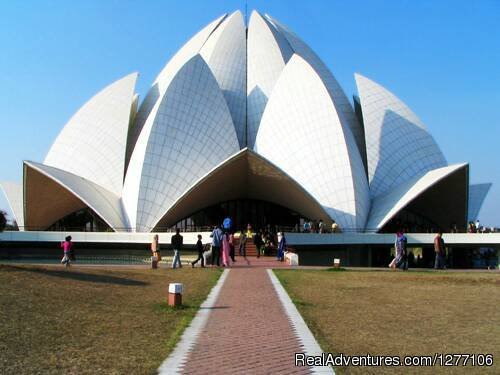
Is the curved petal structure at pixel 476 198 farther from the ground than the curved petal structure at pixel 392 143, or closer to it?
closer to it

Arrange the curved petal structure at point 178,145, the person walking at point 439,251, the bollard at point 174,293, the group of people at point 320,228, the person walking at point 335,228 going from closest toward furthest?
the bollard at point 174,293
the person walking at point 439,251
the group of people at point 320,228
the person walking at point 335,228
the curved petal structure at point 178,145

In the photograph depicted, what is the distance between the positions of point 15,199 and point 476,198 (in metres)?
28.8

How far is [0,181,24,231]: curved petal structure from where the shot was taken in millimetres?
32531

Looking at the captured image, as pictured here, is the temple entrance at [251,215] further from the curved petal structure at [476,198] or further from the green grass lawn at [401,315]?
the green grass lawn at [401,315]

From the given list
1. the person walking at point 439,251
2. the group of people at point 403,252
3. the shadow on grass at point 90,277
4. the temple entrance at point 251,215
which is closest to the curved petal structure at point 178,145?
the temple entrance at point 251,215

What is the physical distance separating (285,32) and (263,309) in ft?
119

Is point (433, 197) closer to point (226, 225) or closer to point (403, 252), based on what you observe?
point (226, 225)

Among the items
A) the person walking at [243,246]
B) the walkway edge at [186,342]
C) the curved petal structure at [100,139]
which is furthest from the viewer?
the curved petal structure at [100,139]

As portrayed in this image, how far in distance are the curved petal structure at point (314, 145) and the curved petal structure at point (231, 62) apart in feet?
13.7

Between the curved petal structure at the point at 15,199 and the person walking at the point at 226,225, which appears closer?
the person walking at the point at 226,225

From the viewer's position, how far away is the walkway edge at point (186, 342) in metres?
5.09

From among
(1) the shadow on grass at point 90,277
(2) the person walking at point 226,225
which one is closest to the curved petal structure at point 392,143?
(2) the person walking at point 226,225

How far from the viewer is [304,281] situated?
13172 millimetres

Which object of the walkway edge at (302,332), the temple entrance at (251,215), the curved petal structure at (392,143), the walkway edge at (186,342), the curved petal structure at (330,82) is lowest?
the walkway edge at (302,332)
